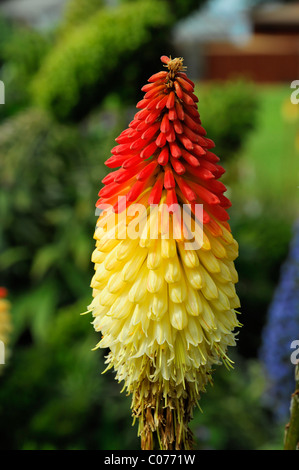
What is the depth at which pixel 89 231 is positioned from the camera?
754cm

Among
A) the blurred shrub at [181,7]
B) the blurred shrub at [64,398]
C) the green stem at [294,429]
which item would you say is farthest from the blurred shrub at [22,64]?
the green stem at [294,429]

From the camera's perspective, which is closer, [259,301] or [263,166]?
[259,301]

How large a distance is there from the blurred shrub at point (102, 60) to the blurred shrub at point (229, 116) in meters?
1.16

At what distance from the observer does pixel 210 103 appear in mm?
7266

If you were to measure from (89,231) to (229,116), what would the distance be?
2.32 meters

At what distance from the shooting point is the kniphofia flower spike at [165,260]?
1450 mm

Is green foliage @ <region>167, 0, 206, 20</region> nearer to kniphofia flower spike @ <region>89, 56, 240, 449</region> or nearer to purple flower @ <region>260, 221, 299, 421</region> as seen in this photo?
purple flower @ <region>260, 221, 299, 421</region>

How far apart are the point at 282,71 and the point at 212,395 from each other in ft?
44.0

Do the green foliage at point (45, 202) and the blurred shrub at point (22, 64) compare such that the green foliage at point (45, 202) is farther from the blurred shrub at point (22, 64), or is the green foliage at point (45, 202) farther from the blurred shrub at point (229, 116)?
the blurred shrub at point (229, 116)

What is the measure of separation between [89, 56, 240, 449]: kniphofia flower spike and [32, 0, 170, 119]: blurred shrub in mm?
4605

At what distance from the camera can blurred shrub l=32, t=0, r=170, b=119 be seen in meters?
5.96

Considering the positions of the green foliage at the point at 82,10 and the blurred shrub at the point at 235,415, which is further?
the green foliage at the point at 82,10

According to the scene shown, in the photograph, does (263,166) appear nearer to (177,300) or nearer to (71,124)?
(71,124)

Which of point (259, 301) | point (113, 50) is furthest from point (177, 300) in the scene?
point (259, 301)
